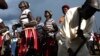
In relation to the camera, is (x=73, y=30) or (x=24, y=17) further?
(x=24, y=17)

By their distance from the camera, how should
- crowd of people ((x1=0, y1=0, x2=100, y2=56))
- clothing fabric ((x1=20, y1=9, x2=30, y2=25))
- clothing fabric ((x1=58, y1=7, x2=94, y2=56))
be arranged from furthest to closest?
clothing fabric ((x1=20, y1=9, x2=30, y2=25)), crowd of people ((x1=0, y1=0, x2=100, y2=56)), clothing fabric ((x1=58, y1=7, x2=94, y2=56))

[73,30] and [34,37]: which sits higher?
[73,30]

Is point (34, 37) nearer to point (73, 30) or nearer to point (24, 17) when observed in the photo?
point (24, 17)

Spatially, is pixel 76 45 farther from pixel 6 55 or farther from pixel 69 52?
pixel 6 55

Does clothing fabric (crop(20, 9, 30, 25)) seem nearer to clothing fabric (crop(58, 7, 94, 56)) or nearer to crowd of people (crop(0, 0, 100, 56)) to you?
crowd of people (crop(0, 0, 100, 56))

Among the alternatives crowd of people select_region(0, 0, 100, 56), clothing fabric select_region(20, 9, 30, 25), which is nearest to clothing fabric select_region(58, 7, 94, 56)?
crowd of people select_region(0, 0, 100, 56)

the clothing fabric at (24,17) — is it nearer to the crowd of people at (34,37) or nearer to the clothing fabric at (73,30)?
the crowd of people at (34,37)

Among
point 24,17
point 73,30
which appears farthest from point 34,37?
point 73,30

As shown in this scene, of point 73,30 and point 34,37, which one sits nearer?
point 73,30

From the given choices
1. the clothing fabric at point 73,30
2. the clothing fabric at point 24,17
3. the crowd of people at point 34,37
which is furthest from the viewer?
the clothing fabric at point 24,17

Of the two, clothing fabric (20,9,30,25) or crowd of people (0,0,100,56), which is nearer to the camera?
crowd of people (0,0,100,56)

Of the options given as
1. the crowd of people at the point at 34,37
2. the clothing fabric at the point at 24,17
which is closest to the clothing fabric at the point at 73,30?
the crowd of people at the point at 34,37

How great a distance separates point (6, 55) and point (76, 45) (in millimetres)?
4036

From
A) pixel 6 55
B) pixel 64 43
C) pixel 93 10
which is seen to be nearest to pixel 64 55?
pixel 64 43
